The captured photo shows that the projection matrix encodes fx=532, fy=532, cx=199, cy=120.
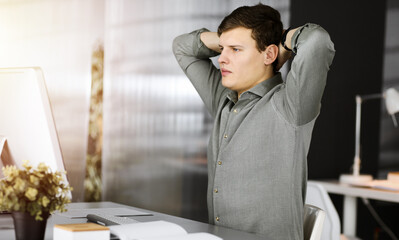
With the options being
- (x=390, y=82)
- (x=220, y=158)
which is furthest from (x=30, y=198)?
(x=390, y=82)

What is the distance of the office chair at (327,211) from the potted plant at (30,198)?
5.80 feet

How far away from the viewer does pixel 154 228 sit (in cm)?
128

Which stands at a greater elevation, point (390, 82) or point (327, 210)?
point (390, 82)

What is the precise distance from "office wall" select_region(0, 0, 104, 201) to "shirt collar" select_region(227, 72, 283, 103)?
1455mm

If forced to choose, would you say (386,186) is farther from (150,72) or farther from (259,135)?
(259,135)

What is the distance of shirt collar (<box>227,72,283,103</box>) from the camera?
186 cm

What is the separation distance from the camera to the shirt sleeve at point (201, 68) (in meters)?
2.08

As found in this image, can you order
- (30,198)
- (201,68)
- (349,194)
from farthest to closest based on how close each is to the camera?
(349,194) → (201,68) → (30,198)

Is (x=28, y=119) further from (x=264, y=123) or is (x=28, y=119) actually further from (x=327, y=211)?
(x=327, y=211)

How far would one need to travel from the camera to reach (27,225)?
117 cm

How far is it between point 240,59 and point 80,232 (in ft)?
3.13

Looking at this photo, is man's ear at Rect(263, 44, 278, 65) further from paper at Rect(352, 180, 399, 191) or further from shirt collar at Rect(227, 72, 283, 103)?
paper at Rect(352, 180, 399, 191)

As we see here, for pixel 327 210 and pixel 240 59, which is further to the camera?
pixel 327 210

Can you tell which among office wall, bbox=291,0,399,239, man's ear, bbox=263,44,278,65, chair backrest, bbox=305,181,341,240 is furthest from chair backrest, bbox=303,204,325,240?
office wall, bbox=291,0,399,239
